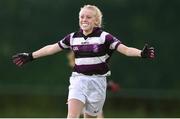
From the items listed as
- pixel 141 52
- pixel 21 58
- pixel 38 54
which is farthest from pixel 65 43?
pixel 141 52

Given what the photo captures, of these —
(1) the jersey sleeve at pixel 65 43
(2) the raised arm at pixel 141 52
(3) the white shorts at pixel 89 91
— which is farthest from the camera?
(1) the jersey sleeve at pixel 65 43

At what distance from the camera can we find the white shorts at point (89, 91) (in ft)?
24.9

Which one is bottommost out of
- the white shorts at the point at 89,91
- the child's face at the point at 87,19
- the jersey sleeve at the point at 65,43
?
the white shorts at the point at 89,91

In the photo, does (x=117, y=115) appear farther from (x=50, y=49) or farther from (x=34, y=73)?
(x=50, y=49)

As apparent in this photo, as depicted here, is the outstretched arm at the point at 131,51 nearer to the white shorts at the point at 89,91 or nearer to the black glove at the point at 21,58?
the white shorts at the point at 89,91

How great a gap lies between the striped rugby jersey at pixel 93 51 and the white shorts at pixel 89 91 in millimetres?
73

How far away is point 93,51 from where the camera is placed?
768 centimetres

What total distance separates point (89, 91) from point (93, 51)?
0.41 m

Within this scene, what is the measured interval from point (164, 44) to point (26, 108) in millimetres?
2839

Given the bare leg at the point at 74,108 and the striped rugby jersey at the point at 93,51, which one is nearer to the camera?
the bare leg at the point at 74,108

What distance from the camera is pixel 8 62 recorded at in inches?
556

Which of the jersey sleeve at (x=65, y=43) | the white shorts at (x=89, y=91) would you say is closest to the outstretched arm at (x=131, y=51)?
the white shorts at (x=89, y=91)

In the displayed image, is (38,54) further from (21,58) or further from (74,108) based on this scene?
(74,108)

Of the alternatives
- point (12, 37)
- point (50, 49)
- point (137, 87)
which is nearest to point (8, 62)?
point (12, 37)
